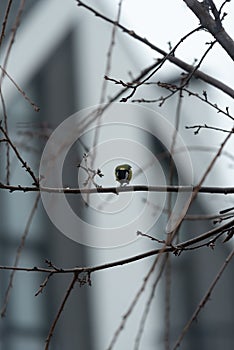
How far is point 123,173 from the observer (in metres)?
0.85

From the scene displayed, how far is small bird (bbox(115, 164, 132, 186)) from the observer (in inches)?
33.1

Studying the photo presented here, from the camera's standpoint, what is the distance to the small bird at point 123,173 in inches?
33.1

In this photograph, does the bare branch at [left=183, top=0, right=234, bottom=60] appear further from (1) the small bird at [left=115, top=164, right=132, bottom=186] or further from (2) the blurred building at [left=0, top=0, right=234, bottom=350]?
(2) the blurred building at [left=0, top=0, right=234, bottom=350]

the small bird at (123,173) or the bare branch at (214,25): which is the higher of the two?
the bare branch at (214,25)

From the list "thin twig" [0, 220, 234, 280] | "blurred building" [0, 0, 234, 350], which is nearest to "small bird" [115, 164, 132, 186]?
"thin twig" [0, 220, 234, 280]

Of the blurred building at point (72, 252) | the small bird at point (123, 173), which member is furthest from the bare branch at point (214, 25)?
the blurred building at point (72, 252)

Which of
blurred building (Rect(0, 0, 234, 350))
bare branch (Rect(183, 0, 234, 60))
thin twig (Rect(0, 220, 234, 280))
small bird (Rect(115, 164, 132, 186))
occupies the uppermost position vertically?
blurred building (Rect(0, 0, 234, 350))

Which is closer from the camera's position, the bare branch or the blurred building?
the bare branch

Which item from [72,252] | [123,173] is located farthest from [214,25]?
[72,252]

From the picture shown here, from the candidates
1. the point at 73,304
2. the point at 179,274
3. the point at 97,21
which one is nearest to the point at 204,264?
the point at 179,274

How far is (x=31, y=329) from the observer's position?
431 centimetres

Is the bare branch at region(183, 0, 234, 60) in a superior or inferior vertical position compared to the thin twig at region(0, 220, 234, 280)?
superior

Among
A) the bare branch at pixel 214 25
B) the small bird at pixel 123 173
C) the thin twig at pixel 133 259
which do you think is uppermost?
the bare branch at pixel 214 25

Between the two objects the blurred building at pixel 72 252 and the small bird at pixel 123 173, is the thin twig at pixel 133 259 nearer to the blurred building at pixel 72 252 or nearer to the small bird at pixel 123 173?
the small bird at pixel 123 173
